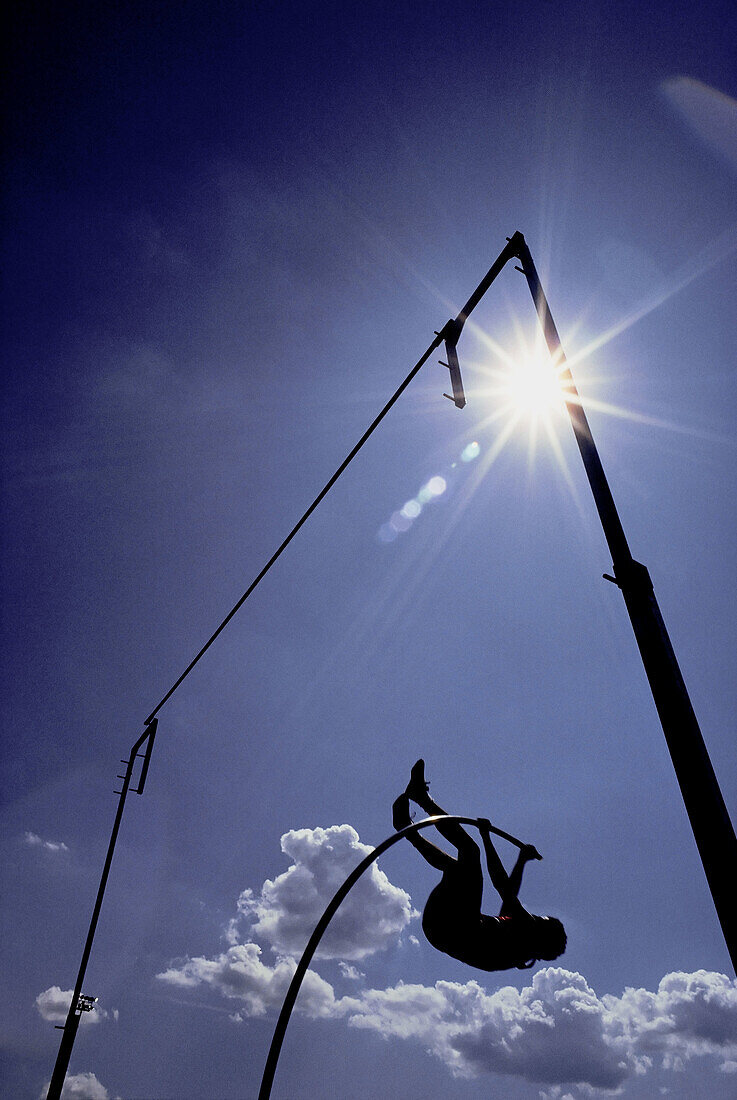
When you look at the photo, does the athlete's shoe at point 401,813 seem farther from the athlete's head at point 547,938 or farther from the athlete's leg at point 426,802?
the athlete's head at point 547,938

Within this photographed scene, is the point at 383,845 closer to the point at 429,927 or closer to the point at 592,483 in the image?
the point at 429,927

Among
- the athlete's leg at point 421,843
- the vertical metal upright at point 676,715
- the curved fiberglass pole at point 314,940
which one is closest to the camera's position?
the vertical metal upright at point 676,715

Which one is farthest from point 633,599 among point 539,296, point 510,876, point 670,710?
point 510,876

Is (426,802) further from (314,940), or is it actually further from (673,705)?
(673,705)

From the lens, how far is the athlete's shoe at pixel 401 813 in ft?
23.9

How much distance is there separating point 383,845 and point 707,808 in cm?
403

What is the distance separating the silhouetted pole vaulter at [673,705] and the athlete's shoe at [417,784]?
13.3 feet

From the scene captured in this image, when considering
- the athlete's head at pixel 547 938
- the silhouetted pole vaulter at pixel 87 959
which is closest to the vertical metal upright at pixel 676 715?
the athlete's head at pixel 547 938

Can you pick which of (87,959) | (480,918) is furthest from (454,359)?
(87,959)

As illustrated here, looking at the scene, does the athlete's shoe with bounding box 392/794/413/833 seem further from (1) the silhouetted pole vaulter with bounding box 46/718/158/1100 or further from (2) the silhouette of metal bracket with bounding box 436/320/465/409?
(1) the silhouetted pole vaulter with bounding box 46/718/158/1100

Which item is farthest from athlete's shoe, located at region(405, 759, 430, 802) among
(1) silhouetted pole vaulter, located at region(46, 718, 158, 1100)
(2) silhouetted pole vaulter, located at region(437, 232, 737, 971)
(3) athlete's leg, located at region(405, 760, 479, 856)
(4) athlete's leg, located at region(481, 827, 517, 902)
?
(1) silhouetted pole vaulter, located at region(46, 718, 158, 1100)

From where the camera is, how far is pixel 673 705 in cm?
367

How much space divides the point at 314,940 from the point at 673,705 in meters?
4.74

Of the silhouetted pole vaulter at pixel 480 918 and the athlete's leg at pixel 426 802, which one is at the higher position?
the athlete's leg at pixel 426 802
